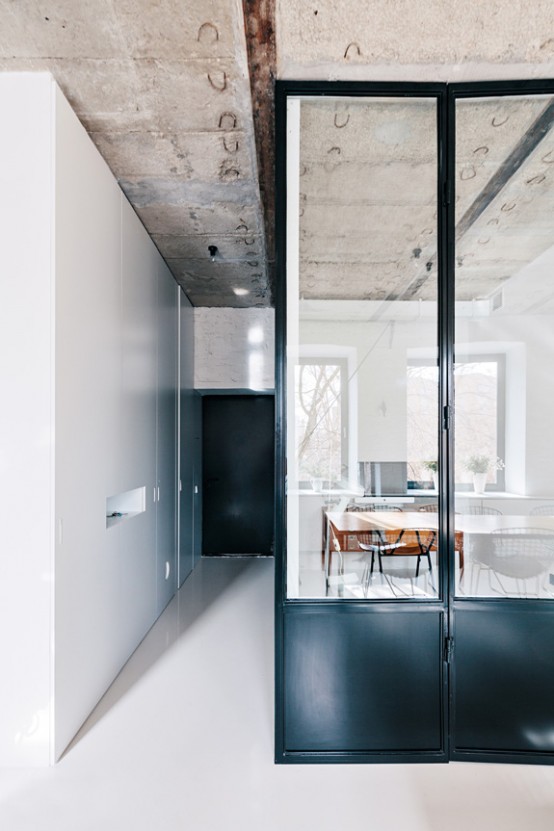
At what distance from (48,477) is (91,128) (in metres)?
1.94

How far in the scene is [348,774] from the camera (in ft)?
7.89

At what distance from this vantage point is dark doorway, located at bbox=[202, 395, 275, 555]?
701cm

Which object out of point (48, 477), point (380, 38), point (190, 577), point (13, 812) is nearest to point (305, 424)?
point (48, 477)

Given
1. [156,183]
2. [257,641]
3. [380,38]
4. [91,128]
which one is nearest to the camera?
[380,38]

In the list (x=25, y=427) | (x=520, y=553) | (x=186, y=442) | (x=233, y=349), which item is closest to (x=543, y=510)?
(x=520, y=553)

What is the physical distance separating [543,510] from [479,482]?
0.33 metres

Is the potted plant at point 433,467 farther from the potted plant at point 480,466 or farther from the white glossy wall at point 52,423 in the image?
the white glossy wall at point 52,423

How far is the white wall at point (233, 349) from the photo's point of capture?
21.3 ft

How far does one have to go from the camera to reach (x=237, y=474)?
705 cm

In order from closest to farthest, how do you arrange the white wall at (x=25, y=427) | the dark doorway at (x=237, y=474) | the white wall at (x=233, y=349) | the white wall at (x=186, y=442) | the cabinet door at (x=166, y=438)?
1. the white wall at (x=25, y=427)
2. the cabinet door at (x=166, y=438)
3. the white wall at (x=186, y=442)
4. the white wall at (x=233, y=349)
5. the dark doorway at (x=237, y=474)

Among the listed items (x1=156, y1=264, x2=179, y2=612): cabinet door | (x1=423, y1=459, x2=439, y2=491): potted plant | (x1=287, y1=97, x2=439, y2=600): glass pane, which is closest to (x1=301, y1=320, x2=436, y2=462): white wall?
(x1=287, y1=97, x2=439, y2=600): glass pane

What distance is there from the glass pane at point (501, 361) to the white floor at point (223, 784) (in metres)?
0.81

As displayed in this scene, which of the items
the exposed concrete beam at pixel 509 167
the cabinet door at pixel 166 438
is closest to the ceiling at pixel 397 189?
the exposed concrete beam at pixel 509 167

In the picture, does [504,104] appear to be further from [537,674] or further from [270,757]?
[270,757]
